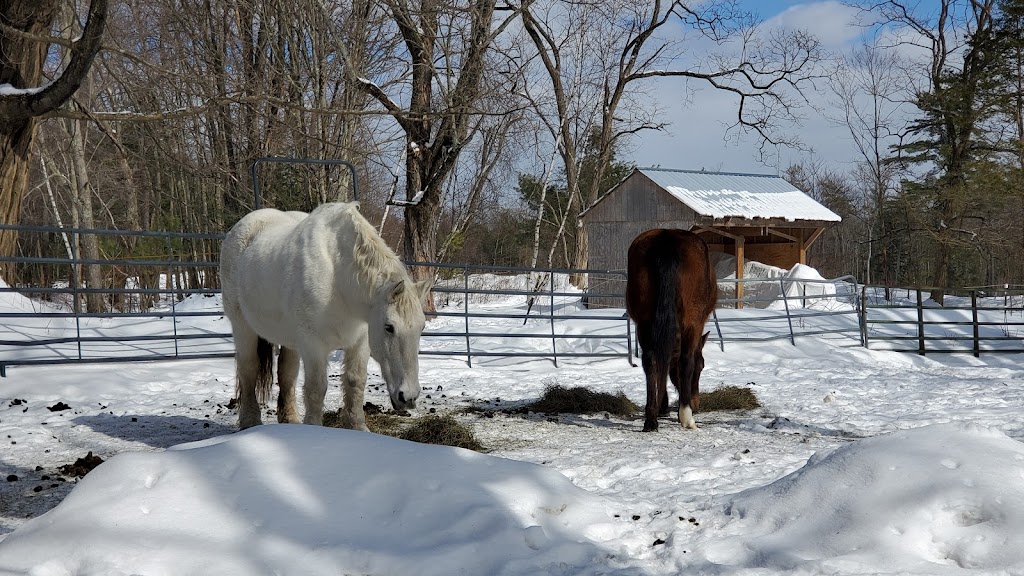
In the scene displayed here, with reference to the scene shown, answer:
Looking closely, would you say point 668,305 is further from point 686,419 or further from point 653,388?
point 686,419

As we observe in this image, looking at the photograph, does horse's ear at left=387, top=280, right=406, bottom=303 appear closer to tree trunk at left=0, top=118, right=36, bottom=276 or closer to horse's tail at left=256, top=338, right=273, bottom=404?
horse's tail at left=256, top=338, right=273, bottom=404

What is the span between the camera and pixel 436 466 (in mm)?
3242

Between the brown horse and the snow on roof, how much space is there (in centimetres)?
1404

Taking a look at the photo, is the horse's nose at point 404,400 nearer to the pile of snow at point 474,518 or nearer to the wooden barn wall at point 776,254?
the pile of snow at point 474,518

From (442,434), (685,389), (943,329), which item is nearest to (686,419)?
(685,389)

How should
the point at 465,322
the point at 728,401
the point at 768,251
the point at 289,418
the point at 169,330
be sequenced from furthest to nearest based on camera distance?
the point at 768,251 < the point at 465,322 < the point at 169,330 < the point at 728,401 < the point at 289,418

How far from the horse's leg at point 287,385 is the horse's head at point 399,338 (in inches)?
51.2

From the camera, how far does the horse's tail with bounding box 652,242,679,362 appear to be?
5586 mm

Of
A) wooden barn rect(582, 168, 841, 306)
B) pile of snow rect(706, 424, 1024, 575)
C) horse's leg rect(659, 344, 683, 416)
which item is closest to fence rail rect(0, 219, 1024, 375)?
wooden barn rect(582, 168, 841, 306)

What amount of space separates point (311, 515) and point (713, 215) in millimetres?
17839

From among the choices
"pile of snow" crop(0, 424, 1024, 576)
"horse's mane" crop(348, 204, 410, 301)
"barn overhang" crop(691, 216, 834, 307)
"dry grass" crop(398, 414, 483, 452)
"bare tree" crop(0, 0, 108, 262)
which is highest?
"bare tree" crop(0, 0, 108, 262)

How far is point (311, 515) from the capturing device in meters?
2.80

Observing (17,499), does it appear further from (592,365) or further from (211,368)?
(592,365)

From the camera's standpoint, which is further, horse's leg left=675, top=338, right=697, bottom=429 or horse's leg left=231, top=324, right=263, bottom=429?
horse's leg left=675, top=338, right=697, bottom=429
